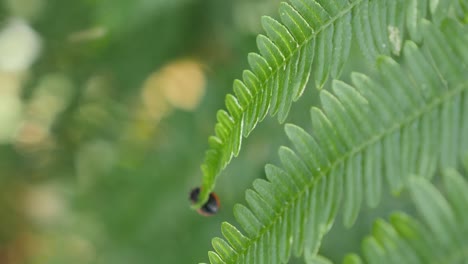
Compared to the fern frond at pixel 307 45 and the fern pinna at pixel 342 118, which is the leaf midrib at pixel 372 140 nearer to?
the fern pinna at pixel 342 118

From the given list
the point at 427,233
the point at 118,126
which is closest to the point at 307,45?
the point at 427,233

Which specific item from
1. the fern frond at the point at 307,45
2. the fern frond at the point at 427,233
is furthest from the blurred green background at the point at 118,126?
the fern frond at the point at 427,233

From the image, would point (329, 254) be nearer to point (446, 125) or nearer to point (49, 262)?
point (446, 125)

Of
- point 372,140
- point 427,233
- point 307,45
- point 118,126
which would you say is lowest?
point 427,233

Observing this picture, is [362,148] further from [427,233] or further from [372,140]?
[427,233]

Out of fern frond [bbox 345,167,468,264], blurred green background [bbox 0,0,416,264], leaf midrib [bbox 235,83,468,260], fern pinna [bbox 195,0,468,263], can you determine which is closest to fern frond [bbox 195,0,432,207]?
fern pinna [bbox 195,0,468,263]

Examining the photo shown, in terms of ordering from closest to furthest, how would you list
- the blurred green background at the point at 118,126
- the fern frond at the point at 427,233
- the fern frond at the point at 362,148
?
the fern frond at the point at 427,233 < the fern frond at the point at 362,148 < the blurred green background at the point at 118,126
